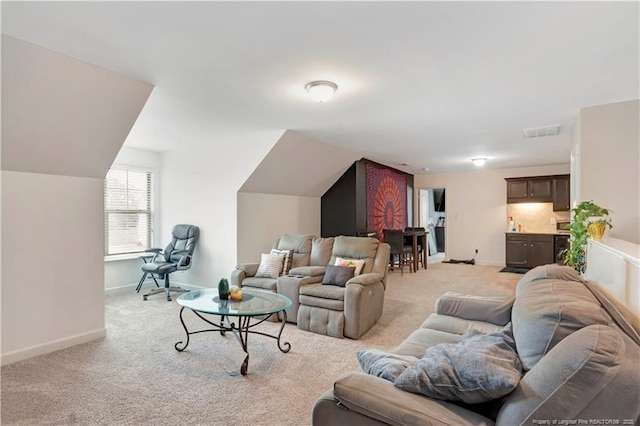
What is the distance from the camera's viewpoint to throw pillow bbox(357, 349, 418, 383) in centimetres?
143

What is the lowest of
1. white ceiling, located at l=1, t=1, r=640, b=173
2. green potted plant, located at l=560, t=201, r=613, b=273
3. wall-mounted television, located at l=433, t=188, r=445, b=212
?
green potted plant, located at l=560, t=201, r=613, b=273

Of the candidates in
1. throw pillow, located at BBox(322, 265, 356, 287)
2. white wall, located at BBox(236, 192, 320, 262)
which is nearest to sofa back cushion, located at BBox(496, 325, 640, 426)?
throw pillow, located at BBox(322, 265, 356, 287)

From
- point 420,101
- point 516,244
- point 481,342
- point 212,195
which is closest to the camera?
point 481,342

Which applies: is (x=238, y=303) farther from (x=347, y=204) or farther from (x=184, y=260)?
(x=347, y=204)

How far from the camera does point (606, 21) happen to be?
2102mm

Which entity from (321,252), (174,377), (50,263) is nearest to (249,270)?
(321,252)

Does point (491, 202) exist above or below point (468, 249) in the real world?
above

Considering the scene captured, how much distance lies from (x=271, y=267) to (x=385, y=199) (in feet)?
14.0

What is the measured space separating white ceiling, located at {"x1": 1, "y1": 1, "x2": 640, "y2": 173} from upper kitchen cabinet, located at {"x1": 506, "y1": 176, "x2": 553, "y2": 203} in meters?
3.77

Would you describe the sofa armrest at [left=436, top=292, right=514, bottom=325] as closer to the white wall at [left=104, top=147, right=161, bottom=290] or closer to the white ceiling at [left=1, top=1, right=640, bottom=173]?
the white ceiling at [left=1, top=1, right=640, bottom=173]

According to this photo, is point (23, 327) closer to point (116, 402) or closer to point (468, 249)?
point (116, 402)

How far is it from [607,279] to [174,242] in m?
5.54

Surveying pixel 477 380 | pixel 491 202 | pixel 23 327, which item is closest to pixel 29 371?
pixel 23 327

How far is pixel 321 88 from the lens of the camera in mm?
3027
